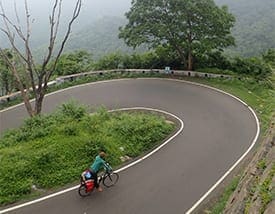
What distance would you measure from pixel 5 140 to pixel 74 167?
4.47 meters

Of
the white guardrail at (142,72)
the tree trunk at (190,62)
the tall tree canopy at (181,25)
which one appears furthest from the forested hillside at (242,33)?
the tree trunk at (190,62)

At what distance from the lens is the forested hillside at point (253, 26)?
178 ft

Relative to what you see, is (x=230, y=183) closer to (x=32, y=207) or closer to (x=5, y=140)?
(x=32, y=207)

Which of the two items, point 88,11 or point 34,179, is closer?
point 34,179

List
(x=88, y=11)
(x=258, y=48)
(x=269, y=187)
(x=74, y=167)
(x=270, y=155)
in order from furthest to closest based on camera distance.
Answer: (x=88, y=11) → (x=258, y=48) → (x=74, y=167) → (x=270, y=155) → (x=269, y=187)

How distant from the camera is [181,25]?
30562mm

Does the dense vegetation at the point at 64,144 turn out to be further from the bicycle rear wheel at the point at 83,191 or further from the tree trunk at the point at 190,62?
the tree trunk at the point at 190,62

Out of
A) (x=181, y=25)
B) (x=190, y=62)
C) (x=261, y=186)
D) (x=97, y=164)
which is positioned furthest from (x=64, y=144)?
(x=190, y=62)

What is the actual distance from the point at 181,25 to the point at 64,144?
17.3m

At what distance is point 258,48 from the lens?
53156 millimetres

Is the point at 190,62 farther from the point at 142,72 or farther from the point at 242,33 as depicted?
the point at 242,33

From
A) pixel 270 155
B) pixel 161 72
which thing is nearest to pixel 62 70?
pixel 161 72

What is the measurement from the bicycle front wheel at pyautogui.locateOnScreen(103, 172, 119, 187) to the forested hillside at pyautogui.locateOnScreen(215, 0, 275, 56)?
24.0m

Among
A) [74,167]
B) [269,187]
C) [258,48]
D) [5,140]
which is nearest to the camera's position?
[269,187]
